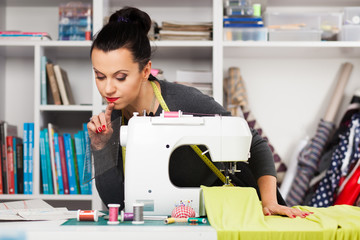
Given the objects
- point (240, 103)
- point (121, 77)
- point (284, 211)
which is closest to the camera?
point (284, 211)

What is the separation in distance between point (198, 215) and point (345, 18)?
6.39ft

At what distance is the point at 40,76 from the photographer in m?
2.65

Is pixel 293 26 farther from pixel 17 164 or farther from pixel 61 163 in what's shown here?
pixel 17 164

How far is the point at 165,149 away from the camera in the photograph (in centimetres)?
125

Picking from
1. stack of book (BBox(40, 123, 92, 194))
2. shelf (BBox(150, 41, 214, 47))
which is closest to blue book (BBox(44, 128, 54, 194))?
stack of book (BBox(40, 123, 92, 194))

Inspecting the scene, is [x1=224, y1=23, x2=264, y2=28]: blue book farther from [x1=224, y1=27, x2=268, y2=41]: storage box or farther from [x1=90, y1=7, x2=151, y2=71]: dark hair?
[x1=90, y1=7, x2=151, y2=71]: dark hair

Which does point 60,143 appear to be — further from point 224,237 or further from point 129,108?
point 224,237

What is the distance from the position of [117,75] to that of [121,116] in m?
0.22

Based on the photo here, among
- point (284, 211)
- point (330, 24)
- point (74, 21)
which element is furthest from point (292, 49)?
point (284, 211)

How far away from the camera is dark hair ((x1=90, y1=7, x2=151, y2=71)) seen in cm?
157

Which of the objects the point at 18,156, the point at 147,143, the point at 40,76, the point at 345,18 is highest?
the point at 345,18

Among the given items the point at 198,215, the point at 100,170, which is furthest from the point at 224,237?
the point at 100,170

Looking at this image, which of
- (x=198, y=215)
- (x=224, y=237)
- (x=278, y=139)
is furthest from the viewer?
(x=278, y=139)

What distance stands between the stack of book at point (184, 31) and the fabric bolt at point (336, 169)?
0.92m
